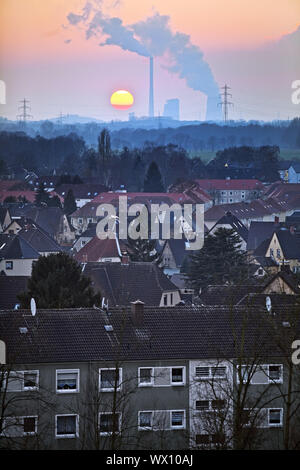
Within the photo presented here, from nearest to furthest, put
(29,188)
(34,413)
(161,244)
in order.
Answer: (34,413)
(161,244)
(29,188)

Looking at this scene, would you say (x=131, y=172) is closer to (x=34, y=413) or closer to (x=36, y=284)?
(x=36, y=284)

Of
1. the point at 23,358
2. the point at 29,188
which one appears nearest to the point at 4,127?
the point at 29,188

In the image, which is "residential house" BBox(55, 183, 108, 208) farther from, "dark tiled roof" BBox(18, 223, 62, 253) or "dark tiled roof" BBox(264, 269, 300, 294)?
"dark tiled roof" BBox(264, 269, 300, 294)

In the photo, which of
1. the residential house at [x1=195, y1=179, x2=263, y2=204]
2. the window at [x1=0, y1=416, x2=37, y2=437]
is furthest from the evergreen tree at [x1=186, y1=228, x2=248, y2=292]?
the residential house at [x1=195, y1=179, x2=263, y2=204]

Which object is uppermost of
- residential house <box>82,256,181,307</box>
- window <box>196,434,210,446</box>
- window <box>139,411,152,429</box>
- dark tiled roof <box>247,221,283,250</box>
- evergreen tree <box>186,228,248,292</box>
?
dark tiled roof <box>247,221,283,250</box>

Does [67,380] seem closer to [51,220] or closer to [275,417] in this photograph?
[275,417]

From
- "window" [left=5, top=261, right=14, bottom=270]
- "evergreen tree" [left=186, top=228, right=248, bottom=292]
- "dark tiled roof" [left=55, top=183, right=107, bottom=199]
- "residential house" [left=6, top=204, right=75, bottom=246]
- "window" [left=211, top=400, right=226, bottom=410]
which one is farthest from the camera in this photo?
"dark tiled roof" [left=55, top=183, right=107, bottom=199]

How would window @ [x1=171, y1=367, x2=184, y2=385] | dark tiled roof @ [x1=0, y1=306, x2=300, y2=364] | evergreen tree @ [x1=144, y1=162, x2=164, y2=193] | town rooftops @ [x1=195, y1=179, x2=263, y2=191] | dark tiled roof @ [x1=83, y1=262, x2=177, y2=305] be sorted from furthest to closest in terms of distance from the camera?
town rooftops @ [x1=195, y1=179, x2=263, y2=191]
evergreen tree @ [x1=144, y1=162, x2=164, y2=193]
dark tiled roof @ [x1=83, y1=262, x2=177, y2=305]
window @ [x1=171, y1=367, x2=184, y2=385]
dark tiled roof @ [x1=0, y1=306, x2=300, y2=364]

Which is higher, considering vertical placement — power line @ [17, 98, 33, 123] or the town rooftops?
power line @ [17, 98, 33, 123]
